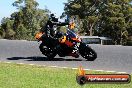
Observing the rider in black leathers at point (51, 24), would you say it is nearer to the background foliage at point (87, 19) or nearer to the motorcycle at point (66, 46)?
the motorcycle at point (66, 46)

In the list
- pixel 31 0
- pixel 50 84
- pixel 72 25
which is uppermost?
pixel 31 0

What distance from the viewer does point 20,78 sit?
360 inches

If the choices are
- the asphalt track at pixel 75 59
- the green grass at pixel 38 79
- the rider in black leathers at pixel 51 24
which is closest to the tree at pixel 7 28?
the asphalt track at pixel 75 59

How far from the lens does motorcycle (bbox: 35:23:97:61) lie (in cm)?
1405

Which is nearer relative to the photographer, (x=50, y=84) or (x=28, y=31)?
(x=50, y=84)

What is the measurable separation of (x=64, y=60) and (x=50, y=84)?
5.89m


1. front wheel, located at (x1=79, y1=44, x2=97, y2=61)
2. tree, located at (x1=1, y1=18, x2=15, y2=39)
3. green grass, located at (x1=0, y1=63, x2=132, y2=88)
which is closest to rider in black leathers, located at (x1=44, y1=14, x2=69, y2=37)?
front wheel, located at (x1=79, y1=44, x2=97, y2=61)

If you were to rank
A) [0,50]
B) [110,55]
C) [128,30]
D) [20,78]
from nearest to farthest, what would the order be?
[20,78]
[110,55]
[0,50]
[128,30]

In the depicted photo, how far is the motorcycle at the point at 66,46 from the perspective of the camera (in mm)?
14054

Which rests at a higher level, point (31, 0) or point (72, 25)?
point (31, 0)

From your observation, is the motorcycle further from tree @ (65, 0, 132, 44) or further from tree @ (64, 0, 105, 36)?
tree @ (64, 0, 105, 36)

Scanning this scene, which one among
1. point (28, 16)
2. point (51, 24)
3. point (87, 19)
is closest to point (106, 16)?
point (87, 19)

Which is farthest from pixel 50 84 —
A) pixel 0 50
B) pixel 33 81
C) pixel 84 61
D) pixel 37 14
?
pixel 37 14

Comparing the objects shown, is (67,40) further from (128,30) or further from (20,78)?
(128,30)
